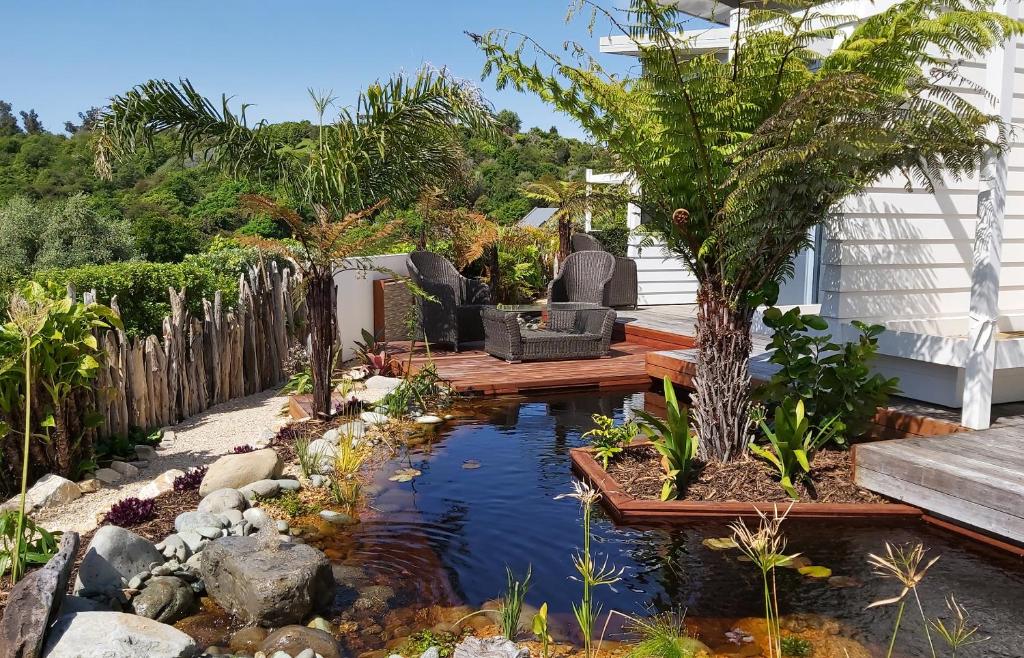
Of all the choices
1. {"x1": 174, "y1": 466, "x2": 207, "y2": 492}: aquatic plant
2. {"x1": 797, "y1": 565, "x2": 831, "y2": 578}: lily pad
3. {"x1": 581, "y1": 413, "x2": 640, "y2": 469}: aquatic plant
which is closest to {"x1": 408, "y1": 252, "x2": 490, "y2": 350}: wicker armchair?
{"x1": 581, "y1": 413, "x2": 640, "y2": 469}: aquatic plant

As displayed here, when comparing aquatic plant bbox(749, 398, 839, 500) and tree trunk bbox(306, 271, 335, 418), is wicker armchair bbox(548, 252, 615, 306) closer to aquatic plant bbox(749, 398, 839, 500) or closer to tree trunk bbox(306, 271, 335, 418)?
tree trunk bbox(306, 271, 335, 418)

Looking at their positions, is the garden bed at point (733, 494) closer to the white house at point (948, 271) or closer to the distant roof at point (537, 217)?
the white house at point (948, 271)

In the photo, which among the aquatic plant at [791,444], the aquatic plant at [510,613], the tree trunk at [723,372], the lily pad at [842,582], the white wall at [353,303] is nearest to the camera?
the aquatic plant at [510,613]

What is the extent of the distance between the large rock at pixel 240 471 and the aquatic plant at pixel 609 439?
203cm

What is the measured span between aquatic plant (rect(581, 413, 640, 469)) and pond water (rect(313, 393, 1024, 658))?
0.85 ft

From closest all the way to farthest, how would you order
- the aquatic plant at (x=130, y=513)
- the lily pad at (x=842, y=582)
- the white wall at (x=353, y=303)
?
the lily pad at (x=842, y=582) → the aquatic plant at (x=130, y=513) → the white wall at (x=353, y=303)

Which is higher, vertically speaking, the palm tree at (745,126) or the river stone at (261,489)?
the palm tree at (745,126)

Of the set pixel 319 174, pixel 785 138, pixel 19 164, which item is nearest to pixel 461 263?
pixel 319 174

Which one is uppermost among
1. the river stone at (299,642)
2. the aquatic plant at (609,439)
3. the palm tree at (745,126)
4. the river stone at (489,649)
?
the palm tree at (745,126)

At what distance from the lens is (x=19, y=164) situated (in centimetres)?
2570

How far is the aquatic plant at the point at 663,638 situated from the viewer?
9.73 feet

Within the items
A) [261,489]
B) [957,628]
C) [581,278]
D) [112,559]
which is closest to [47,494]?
[261,489]

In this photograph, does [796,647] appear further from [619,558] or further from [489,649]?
[489,649]

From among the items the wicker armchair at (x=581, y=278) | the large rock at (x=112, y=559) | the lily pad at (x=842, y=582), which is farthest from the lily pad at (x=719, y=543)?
the wicker armchair at (x=581, y=278)
